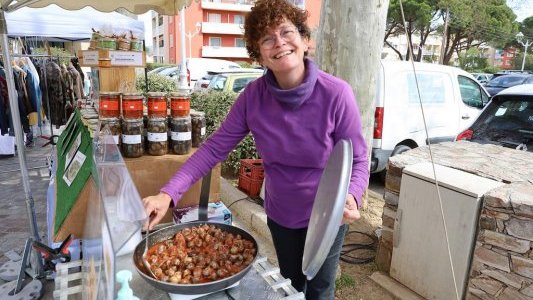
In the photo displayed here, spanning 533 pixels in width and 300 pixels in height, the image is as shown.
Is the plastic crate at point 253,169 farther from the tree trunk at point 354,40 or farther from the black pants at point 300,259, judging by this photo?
the black pants at point 300,259

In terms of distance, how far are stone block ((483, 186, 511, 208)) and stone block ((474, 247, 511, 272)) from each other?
0.32 metres

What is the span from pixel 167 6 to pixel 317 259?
3.42 metres

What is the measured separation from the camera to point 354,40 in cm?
362

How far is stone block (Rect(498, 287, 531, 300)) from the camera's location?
2.34 metres

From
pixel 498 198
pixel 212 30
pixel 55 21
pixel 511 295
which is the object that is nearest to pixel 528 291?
pixel 511 295

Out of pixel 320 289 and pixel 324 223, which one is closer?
pixel 324 223

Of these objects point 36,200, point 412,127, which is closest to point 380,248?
point 412,127

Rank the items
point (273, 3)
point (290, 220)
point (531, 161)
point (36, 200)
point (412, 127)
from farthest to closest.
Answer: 1. point (412, 127)
2. point (36, 200)
3. point (531, 161)
4. point (290, 220)
5. point (273, 3)

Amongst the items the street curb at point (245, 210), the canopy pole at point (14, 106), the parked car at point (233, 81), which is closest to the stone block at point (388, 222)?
the street curb at point (245, 210)

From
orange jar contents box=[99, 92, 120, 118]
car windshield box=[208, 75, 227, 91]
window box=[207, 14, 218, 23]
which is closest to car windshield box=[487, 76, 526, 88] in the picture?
car windshield box=[208, 75, 227, 91]

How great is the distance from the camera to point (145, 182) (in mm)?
3348

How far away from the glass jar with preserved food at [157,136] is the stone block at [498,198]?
248 cm

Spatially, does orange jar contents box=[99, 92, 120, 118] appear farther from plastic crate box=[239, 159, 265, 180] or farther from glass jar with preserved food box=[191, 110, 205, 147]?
plastic crate box=[239, 159, 265, 180]

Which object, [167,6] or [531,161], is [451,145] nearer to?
[531,161]
